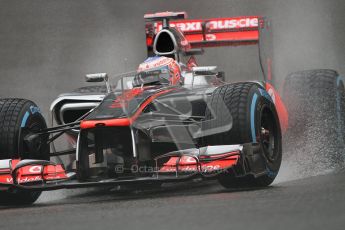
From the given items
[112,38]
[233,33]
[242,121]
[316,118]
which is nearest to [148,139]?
[242,121]

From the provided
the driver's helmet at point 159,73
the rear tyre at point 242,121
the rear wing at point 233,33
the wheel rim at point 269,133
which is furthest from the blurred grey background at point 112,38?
the rear tyre at point 242,121

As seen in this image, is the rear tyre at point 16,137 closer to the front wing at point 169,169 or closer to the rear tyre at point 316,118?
the front wing at point 169,169

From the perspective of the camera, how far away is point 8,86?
18734mm

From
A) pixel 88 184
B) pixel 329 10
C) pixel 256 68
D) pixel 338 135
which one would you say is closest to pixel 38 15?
pixel 256 68

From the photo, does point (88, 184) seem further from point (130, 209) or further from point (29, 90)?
point (29, 90)

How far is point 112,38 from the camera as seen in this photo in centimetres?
2028

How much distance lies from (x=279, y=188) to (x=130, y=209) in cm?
186

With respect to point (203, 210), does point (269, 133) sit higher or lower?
higher

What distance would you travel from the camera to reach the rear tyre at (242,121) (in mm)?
9266

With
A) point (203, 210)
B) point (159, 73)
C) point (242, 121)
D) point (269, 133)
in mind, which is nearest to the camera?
point (203, 210)

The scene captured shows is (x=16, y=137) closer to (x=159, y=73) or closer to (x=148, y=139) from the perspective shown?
(x=148, y=139)

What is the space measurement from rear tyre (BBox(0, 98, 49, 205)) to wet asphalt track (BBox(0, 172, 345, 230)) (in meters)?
0.25

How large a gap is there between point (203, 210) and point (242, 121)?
2113mm

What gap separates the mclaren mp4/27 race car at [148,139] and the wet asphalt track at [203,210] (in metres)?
0.23
